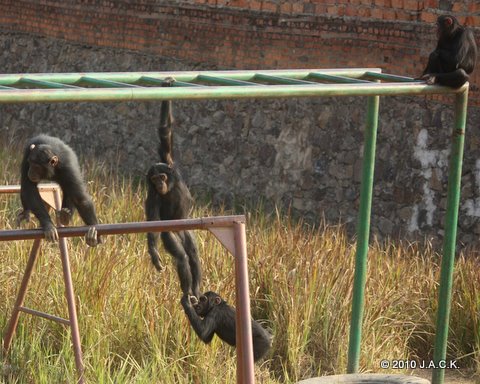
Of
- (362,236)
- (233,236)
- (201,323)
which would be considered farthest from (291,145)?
(233,236)

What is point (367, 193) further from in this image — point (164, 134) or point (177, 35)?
point (177, 35)

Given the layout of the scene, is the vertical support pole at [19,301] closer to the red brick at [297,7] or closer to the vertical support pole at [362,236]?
the vertical support pole at [362,236]

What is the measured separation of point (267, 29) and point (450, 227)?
6.56 meters

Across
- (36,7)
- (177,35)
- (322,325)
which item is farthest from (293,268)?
(36,7)

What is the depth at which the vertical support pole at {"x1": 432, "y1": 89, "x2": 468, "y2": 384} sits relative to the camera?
732cm

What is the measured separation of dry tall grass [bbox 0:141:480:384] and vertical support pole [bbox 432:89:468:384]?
76cm

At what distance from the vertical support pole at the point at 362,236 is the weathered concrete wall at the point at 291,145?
3452 millimetres

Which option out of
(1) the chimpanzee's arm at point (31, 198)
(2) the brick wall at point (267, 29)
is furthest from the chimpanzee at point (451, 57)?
(2) the brick wall at point (267, 29)

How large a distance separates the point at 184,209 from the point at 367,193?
4.10ft

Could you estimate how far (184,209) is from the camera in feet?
22.9

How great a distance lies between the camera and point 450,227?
7398 mm

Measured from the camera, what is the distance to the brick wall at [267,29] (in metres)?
11.8

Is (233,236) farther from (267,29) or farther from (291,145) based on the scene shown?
(267,29)

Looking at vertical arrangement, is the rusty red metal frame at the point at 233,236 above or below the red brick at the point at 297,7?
below
